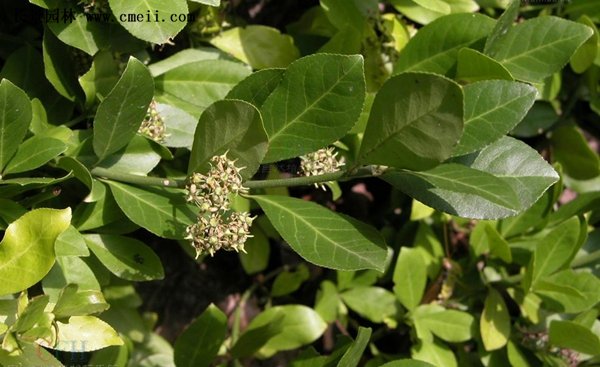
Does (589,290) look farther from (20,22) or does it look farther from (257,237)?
(20,22)

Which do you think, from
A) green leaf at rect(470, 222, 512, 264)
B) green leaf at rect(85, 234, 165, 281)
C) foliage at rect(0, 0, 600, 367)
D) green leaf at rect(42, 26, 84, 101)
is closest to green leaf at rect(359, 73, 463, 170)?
foliage at rect(0, 0, 600, 367)

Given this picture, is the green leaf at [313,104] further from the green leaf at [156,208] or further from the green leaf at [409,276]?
the green leaf at [409,276]

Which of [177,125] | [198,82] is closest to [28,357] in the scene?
[177,125]

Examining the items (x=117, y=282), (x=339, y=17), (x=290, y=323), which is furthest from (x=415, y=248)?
(x=117, y=282)

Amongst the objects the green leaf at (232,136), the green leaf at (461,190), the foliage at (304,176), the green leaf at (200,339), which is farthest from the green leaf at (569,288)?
the green leaf at (232,136)

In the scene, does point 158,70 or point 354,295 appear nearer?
point 158,70

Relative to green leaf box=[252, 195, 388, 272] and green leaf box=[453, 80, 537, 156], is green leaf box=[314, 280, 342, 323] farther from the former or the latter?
green leaf box=[453, 80, 537, 156]
